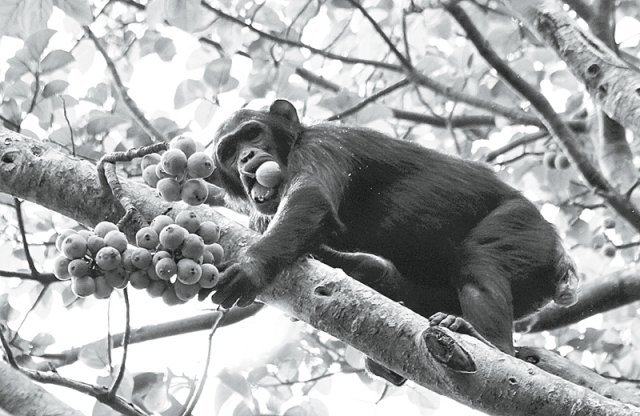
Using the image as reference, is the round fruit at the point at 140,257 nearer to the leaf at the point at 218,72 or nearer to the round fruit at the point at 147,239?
the round fruit at the point at 147,239

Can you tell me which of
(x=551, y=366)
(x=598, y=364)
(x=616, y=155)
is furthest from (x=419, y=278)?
(x=598, y=364)

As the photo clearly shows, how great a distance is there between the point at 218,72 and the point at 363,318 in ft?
9.49

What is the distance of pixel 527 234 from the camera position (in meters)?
4.18

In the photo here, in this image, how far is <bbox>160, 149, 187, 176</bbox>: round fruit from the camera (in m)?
2.82

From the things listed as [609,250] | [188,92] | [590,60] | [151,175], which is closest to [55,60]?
[188,92]

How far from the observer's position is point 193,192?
2.86 m

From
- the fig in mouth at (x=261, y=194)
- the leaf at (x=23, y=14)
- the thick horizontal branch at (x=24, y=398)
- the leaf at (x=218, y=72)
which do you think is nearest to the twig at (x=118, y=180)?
the thick horizontal branch at (x=24, y=398)

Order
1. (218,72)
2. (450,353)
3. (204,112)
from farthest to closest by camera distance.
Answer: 1. (204,112)
2. (218,72)
3. (450,353)

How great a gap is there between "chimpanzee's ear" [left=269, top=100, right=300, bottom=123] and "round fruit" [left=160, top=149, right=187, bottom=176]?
2144 mm

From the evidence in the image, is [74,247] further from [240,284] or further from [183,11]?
[183,11]

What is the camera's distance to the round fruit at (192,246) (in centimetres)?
262

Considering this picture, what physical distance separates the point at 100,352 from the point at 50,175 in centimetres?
123

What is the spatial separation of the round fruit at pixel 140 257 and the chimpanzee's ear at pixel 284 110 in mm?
2432

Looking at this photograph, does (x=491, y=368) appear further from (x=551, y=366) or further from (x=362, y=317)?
(x=551, y=366)
